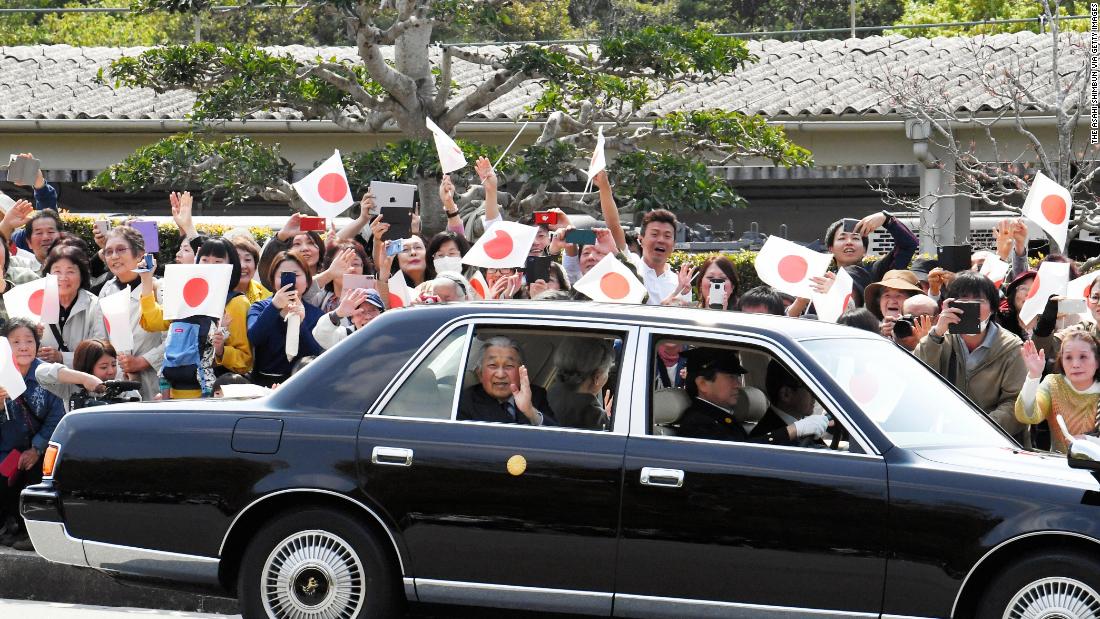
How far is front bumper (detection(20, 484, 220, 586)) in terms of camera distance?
5.89 metres

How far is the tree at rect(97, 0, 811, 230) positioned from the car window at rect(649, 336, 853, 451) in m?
5.37

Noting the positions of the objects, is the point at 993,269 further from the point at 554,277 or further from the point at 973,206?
the point at 973,206

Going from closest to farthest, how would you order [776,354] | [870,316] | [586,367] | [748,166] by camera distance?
[776,354] → [586,367] → [870,316] → [748,166]

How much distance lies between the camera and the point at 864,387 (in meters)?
5.70

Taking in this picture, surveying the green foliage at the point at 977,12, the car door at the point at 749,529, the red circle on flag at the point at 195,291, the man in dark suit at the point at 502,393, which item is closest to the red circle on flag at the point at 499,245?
the red circle on flag at the point at 195,291

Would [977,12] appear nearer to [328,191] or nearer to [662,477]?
[328,191]

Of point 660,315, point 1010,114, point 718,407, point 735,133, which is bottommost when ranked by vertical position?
point 718,407

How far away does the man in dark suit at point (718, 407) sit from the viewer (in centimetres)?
567

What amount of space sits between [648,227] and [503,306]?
341cm

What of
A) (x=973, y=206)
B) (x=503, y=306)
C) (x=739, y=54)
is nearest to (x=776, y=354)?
(x=503, y=306)

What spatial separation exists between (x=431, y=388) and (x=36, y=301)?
364cm

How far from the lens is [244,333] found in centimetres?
854

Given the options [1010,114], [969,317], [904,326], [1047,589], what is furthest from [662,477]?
[1010,114]

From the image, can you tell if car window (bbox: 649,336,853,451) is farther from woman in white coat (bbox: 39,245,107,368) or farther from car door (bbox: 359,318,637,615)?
woman in white coat (bbox: 39,245,107,368)
